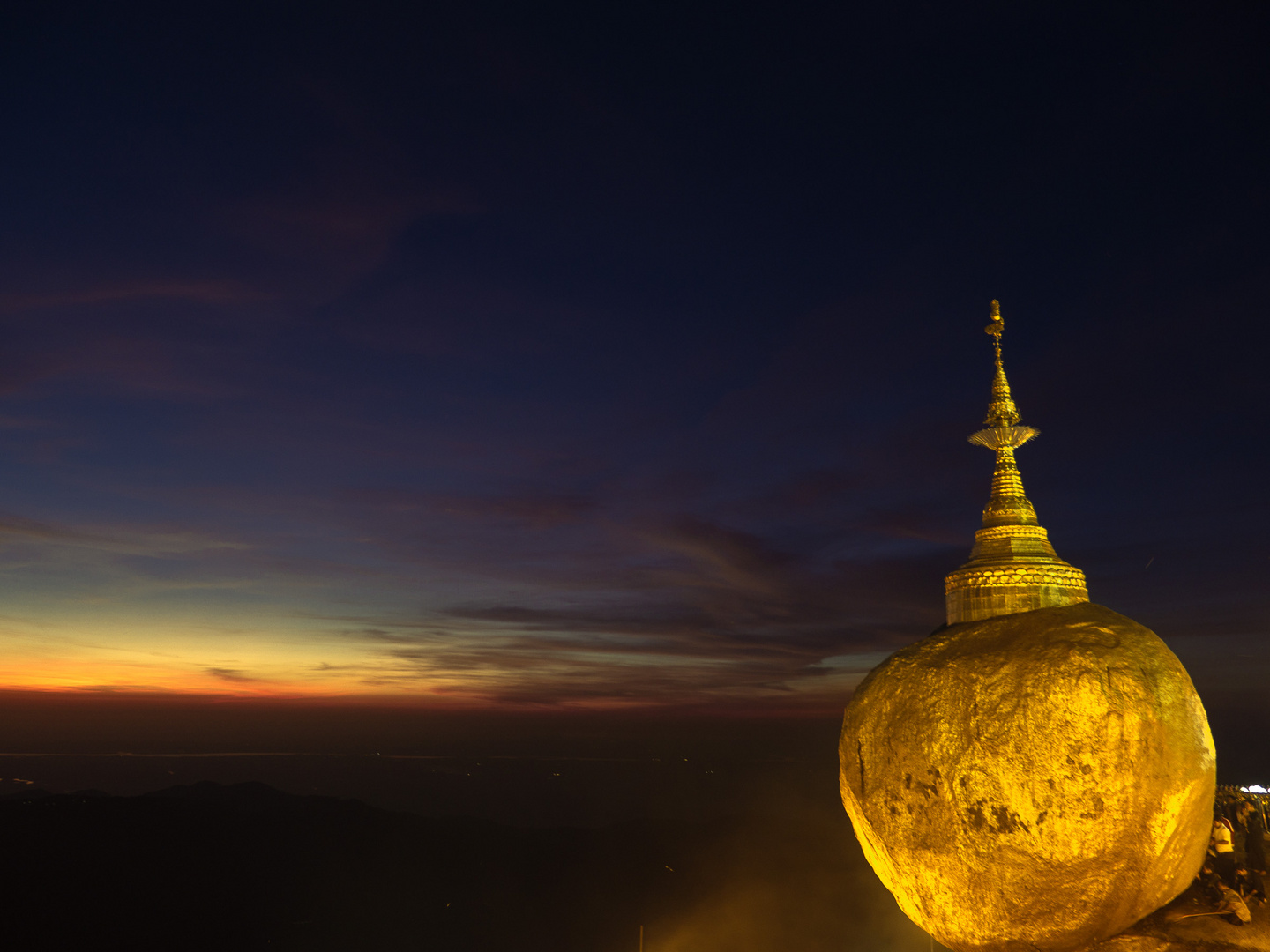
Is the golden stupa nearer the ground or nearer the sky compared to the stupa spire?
nearer the ground

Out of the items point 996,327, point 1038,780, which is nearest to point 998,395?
point 996,327

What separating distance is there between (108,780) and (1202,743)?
549 feet

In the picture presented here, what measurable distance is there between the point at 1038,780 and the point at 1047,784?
0.14 meters

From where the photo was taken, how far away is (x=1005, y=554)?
21.2 m

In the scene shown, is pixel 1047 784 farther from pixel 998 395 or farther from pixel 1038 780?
pixel 998 395

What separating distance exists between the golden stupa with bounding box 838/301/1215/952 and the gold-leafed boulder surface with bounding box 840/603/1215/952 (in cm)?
2

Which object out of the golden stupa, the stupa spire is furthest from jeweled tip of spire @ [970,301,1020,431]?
the golden stupa

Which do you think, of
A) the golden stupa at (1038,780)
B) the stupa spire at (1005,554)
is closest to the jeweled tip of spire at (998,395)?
the stupa spire at (1005,554)

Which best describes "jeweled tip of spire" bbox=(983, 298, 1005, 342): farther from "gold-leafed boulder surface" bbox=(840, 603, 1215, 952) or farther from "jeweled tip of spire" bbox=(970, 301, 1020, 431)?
"gold-leafed boulder surface" bbox=(840, 603, 1215, 952)

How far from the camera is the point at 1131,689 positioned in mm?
14102

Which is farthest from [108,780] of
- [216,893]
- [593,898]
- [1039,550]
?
[1039,550]

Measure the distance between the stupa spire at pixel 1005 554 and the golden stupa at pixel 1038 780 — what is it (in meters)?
4.51

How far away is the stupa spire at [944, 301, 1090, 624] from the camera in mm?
20484

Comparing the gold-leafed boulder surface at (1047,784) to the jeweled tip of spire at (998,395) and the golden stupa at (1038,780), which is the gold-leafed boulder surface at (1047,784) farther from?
the jeweled tip of spire at (998,395)
